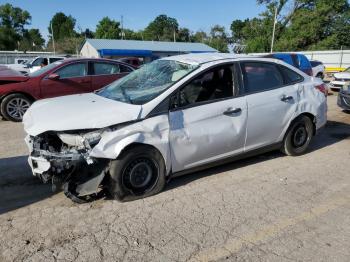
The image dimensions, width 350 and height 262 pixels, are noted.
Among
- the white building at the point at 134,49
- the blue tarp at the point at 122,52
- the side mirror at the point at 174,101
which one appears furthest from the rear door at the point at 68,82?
the blue tarp at the point at 122,52

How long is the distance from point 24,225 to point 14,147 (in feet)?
10.8

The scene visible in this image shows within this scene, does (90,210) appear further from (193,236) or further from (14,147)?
(14,147)

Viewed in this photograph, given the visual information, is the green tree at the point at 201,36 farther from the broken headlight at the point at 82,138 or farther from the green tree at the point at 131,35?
the broken headlight at the point at 82,138

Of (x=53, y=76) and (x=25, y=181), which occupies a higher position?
(x=53, y=76)

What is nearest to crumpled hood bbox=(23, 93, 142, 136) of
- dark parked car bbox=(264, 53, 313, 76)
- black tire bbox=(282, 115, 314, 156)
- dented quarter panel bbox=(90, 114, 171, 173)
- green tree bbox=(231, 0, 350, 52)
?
dented quarter panel bbox=(90, 114, 171, 173)

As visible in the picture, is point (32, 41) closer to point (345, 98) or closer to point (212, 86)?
→ point (345, 98)

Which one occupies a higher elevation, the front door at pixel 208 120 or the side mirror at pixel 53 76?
the side mirror at pixel 53 76

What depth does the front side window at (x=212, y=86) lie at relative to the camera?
4.82m

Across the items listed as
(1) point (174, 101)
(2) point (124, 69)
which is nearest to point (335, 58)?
(2) point (124, 69)

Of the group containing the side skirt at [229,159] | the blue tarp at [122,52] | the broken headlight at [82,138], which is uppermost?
the blue tarp at [122,52]

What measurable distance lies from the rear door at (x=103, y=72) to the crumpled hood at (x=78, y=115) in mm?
5284

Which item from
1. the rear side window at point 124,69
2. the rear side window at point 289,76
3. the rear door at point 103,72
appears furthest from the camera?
the rear side window at point 124,69

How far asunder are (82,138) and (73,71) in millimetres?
6124

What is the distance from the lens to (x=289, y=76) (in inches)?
237
